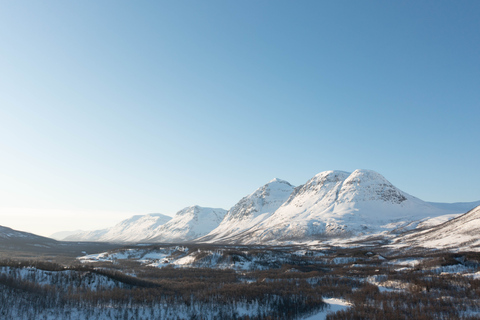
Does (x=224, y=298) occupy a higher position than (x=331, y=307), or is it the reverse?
(x=224, y=298)

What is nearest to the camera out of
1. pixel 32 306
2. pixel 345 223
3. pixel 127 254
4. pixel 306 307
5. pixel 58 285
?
pixel 32 306

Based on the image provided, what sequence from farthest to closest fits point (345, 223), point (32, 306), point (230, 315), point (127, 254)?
point (345, 223) < point (127, 254) < point (230, 315) < point (32, 306)

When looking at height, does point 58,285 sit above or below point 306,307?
above

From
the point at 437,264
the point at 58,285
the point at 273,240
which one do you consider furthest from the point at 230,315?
the point at 273,240

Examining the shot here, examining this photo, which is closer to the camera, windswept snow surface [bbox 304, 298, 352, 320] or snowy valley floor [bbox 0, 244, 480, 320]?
snowy valley floor [bbox 0, 244, 480, 320]

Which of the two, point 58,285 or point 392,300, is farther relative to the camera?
point 58,285

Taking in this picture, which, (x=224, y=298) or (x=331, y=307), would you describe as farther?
(x=224, y=298)

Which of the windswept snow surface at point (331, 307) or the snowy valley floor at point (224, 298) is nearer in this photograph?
the snowy valley floor at point (224, 298)

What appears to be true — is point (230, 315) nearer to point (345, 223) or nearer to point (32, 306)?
point (32, 306)

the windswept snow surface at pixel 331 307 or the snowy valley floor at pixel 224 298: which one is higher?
the snowy valley floor at pixel 224 298

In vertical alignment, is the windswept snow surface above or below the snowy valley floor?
below
